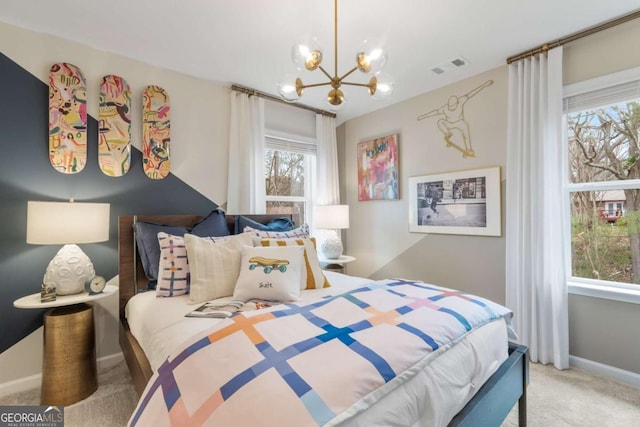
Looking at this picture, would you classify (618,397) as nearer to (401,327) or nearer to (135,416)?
(401,327)

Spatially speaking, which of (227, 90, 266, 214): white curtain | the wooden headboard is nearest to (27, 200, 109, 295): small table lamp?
the wooden headboard

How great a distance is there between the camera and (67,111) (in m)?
A: 2.19

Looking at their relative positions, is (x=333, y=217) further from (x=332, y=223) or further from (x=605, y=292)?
(x=605, y=292)

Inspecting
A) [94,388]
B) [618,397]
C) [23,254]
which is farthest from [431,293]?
[23,254]

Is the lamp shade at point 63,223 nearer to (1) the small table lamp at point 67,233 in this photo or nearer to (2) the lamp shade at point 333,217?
(1) the small table lamp at point 67,233

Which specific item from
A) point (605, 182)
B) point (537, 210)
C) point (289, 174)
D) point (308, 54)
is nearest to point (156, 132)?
point (289, 174)

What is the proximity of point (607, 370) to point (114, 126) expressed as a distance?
420cm

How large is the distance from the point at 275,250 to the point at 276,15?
158 centimetres

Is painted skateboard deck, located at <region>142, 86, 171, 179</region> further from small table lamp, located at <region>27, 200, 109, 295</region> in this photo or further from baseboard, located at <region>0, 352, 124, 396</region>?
baseboard, located at <region>0, 352, 124, 396</region>

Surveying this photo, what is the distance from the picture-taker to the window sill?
2.08m

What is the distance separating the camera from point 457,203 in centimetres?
297

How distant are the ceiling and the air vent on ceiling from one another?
0.03m

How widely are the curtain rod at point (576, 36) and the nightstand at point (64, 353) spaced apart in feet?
12.2

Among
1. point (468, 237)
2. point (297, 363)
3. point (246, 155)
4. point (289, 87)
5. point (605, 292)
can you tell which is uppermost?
point (289, 87)
